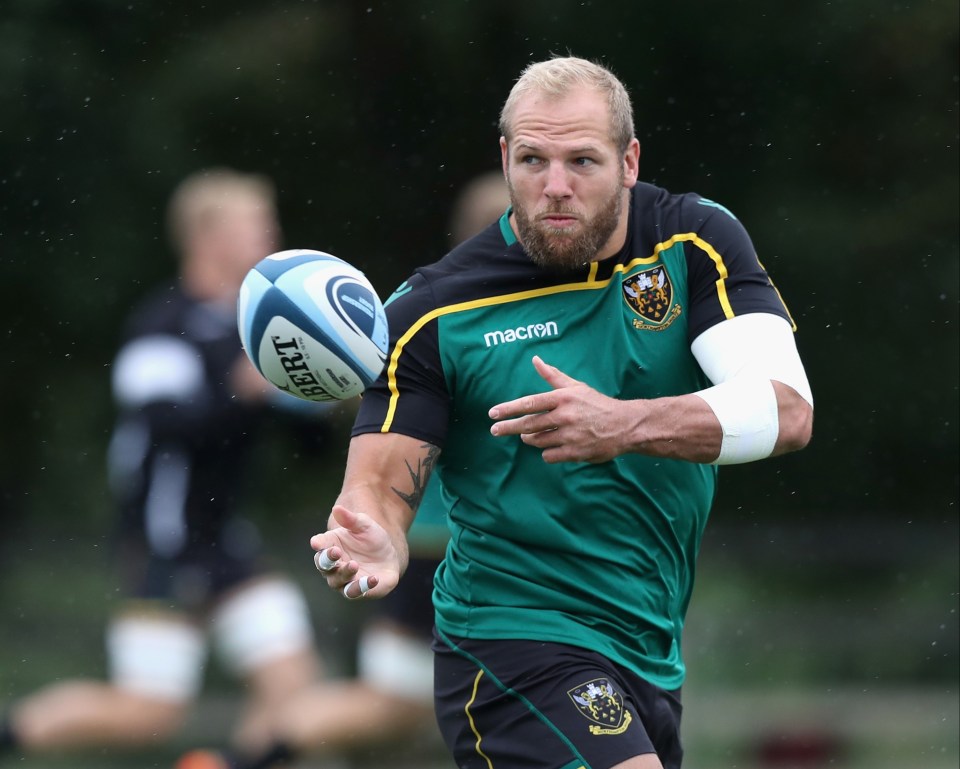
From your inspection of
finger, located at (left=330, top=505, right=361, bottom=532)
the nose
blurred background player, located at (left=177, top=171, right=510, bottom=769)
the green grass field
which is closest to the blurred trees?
the green grass field

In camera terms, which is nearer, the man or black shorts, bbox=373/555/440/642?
the man

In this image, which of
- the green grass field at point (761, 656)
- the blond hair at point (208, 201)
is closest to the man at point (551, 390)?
the blond hair at point (208, 201)

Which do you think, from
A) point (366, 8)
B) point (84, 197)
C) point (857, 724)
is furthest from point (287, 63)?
point (857, 724)

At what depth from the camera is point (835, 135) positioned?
14.9m

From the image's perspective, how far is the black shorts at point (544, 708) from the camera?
4.52 metres

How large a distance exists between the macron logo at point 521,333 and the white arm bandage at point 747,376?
0.42m

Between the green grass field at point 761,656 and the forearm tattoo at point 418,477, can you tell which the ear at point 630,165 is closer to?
the forearm tattoo at point 418,477

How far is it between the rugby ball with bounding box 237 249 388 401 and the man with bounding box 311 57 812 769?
212 mm

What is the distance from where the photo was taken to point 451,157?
47.4 ft

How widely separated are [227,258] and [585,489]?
12.8ft

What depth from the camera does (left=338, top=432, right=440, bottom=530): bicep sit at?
15.6 ft

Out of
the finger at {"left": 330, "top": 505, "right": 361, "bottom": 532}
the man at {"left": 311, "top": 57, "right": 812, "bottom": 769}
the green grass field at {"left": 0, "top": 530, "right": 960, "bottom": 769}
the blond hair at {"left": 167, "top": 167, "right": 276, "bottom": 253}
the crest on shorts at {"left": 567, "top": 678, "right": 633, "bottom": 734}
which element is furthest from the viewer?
the green grass field at {"left": 0, "top": 530, "right": 960, "bottom": 769}

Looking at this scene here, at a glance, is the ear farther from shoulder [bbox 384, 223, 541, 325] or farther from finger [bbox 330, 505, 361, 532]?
finger [bbox 330, 505, 361, 532]

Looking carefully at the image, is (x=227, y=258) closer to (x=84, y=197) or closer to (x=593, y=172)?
(x=593, y=172)
